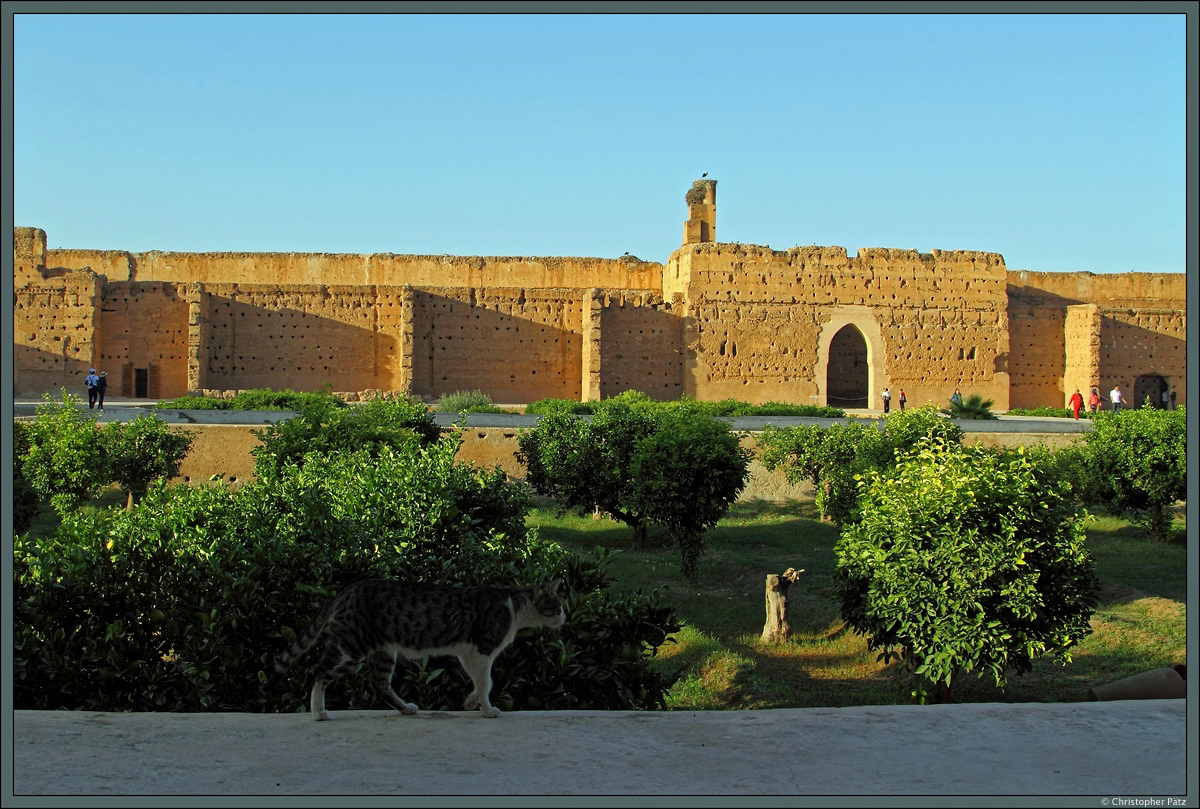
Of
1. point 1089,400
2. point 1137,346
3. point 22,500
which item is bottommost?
point 22,500

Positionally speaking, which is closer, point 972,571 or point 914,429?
point 972,571

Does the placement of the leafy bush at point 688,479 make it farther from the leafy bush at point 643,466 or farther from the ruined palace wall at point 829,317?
the ruined palace wall at point 829,317

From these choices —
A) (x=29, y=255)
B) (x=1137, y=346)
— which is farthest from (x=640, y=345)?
(x=29, y=255)

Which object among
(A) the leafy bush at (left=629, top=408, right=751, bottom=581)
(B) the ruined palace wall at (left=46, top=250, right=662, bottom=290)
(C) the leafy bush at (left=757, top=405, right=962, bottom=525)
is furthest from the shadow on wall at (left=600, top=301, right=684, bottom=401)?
(A) the leafy bush at (left=629, top=408, right=751, bottom=581)

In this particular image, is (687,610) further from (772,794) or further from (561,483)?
(772,794)

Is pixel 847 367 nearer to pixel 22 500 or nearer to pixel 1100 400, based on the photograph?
pixel 1100 400

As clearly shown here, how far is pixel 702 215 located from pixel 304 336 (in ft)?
39.7

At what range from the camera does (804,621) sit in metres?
12.4

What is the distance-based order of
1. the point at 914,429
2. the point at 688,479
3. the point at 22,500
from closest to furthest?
the point at 22,500
the point at 688,479
the point at 914,429

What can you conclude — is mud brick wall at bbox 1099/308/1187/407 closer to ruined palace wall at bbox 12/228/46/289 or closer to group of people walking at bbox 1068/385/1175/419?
group of people walking at bbox 1068/385/1175/419

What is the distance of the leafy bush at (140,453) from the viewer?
1435 cm

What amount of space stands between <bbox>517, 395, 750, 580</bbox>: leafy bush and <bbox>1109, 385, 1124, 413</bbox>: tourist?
15342mm

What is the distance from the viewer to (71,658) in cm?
527

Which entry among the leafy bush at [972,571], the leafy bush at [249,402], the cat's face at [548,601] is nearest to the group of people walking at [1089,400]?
the leafy bush at [249,402]
